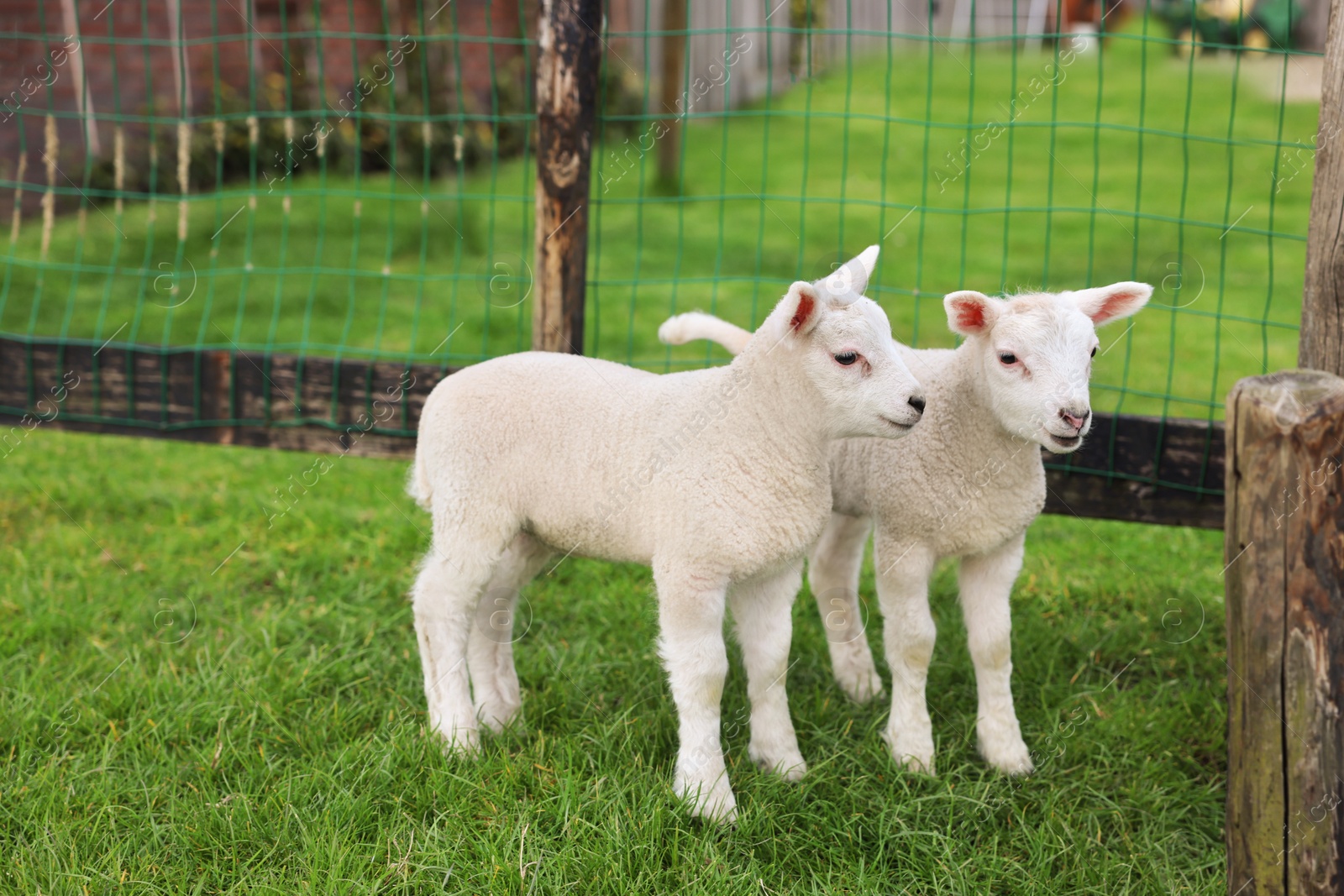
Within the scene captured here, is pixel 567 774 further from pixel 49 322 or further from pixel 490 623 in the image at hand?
pixel 49 322

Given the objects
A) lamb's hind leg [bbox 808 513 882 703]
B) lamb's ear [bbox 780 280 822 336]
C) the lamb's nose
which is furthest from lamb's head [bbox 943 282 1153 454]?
lamb's hind leg [bbox 808 513 882 703]

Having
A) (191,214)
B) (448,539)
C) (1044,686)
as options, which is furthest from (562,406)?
(191,214)

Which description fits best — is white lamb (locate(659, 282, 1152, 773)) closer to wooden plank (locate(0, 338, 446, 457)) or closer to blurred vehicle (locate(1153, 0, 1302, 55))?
wooden plank (locate(0, 338, 446, 457))

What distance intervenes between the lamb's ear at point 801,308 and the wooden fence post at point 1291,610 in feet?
3.27

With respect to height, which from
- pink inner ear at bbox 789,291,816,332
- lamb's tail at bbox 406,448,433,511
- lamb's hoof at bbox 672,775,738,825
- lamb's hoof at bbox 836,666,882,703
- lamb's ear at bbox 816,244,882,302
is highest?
lamb's ear at bbox 816,244,882,302

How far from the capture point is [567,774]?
3.26m

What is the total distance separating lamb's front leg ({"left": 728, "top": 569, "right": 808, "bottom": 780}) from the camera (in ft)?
11.2

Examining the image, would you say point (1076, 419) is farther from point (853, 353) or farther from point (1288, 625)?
point (1288, 625)

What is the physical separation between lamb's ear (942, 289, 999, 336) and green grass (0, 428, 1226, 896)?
1269mm

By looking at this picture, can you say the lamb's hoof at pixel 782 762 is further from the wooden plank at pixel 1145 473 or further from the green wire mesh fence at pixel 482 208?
the green wire mesh fence at pixel 482 208

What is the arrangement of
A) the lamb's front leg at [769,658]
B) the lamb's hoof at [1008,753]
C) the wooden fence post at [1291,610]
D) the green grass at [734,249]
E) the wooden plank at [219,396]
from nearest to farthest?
the wooden fence post at [1291,610]
the lamb's front leg at [769,658]
the lamb's hoof at [1008,753]
the wooden plank at [219,396]
the green grass at [734,249]

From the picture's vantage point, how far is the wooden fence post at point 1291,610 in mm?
2342

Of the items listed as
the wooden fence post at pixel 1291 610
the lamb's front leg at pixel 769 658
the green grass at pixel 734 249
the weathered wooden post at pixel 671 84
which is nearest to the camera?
the wooden fence post at pixel 1291 610

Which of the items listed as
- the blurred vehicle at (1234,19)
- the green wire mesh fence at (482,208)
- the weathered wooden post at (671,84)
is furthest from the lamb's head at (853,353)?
the blurred vehicle at (1234,19)
